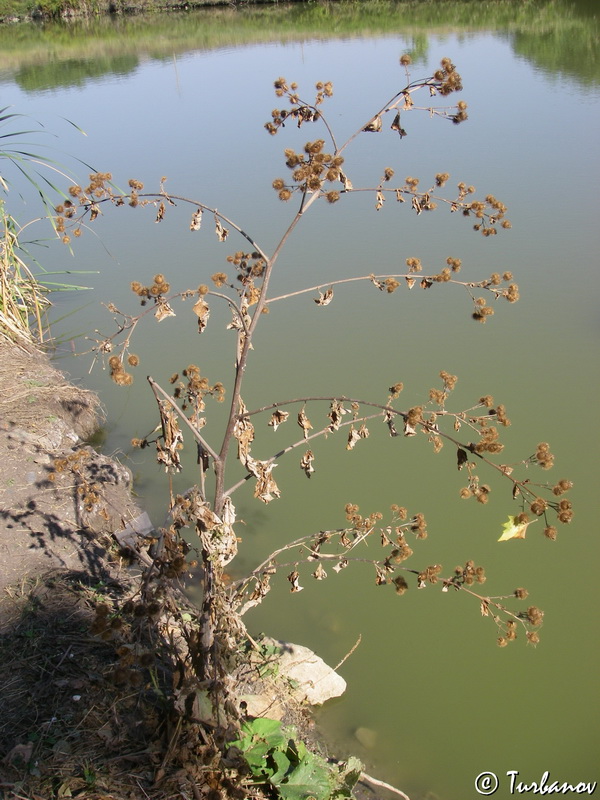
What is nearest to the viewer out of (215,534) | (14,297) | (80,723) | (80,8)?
(215,534)

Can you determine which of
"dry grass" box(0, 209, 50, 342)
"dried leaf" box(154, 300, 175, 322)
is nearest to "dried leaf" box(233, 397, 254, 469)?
"dried leaf" box(154, 300, 175, 322)

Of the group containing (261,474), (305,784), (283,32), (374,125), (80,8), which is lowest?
(305,784)

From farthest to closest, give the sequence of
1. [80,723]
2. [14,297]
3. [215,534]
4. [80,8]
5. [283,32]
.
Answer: [80,8], [283,32], [14,297], [80,723], [215,534]

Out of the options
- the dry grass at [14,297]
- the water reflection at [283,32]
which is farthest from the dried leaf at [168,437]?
the water reflection at [283,32]

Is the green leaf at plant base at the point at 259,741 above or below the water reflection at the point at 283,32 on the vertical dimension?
below

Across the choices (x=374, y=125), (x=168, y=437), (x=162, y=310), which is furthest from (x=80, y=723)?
(x=374, y=125)

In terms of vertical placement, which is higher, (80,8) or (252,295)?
(80,8)

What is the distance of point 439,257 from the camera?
4.80 meters

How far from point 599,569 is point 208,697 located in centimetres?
162

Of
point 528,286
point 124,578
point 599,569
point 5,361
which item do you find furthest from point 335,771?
point 528,286

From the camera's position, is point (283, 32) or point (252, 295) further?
point (283, 32)

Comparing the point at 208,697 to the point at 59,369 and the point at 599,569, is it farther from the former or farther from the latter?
the point at 59,369

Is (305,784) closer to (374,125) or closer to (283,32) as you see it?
(374,125)

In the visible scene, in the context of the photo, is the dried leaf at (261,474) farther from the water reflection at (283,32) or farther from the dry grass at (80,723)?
the water reflection at (283,32)
